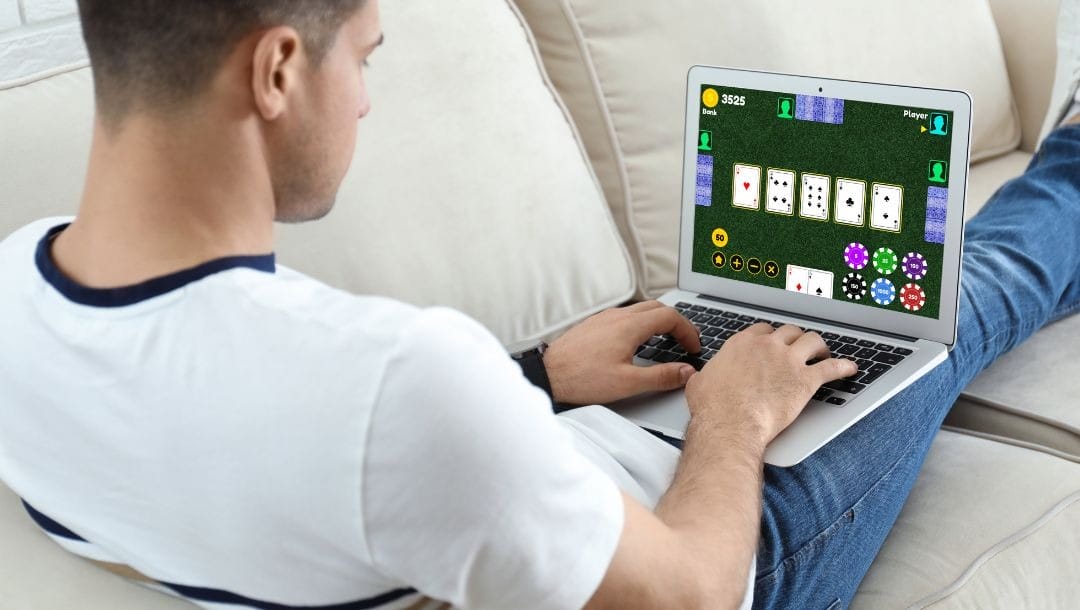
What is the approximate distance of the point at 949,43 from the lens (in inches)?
79.6

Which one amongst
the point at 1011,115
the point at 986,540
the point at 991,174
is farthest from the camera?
the point at 1011,115

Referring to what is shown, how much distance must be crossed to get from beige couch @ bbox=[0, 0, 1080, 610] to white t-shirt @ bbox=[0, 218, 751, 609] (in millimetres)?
99

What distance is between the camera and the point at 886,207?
4.06 ft

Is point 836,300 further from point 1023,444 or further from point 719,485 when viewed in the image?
point 719,485

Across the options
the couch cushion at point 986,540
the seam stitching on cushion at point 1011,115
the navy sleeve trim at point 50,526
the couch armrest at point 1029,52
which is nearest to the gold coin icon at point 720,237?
the couch cushion at point 986,540

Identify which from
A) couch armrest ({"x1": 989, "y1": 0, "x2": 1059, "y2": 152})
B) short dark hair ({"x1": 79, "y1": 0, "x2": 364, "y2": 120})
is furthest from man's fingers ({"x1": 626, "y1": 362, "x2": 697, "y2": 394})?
couch armrest ({"x1": 989, "y1": 0, "x2": 1059, "y2": 152})

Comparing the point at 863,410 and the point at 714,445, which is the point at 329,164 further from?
the point at 863,410

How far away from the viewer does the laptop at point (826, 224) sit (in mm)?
1190

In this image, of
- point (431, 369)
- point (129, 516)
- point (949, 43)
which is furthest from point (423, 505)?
point (949, 43)

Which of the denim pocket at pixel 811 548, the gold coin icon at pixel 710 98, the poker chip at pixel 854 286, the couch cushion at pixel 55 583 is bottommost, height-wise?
the denim pocket at pixel 811 548

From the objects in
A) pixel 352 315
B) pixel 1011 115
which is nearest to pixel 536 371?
pixel 352 315

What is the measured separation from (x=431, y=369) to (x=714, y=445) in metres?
0.39

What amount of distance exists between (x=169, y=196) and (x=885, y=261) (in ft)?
2.58

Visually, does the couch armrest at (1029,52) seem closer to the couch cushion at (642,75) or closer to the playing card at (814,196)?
the couch cushion at (642,75)
